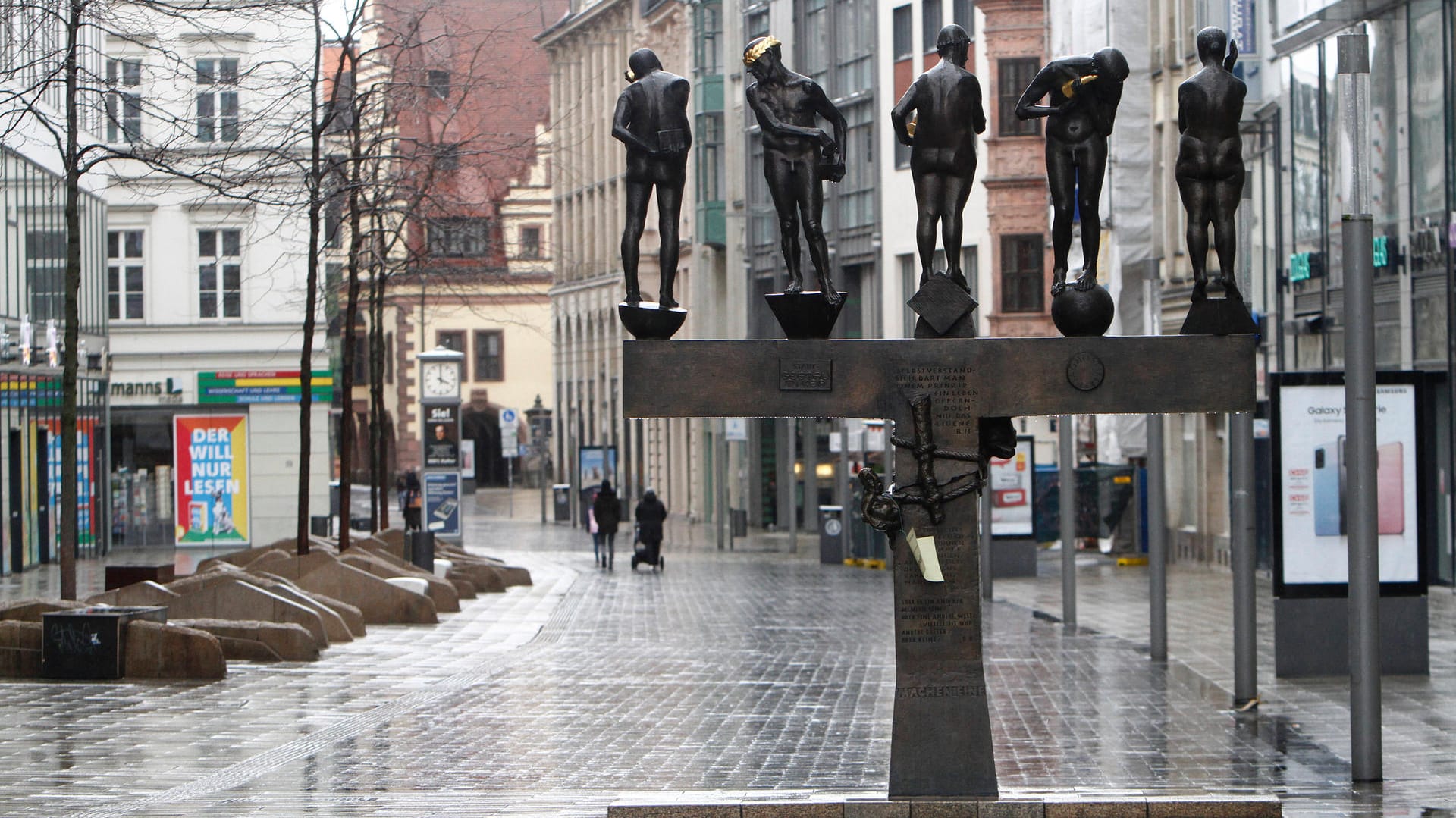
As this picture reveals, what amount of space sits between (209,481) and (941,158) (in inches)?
1534

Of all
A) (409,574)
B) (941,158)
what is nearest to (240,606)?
(409,574)

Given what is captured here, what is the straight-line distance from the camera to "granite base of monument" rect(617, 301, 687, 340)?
948cm

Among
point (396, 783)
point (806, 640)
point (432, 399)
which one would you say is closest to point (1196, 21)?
point (432, 399)

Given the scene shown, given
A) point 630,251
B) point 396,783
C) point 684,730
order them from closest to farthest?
point 630,251 < point 396,783 < point 684,730

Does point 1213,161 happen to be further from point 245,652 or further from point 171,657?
point 245,652

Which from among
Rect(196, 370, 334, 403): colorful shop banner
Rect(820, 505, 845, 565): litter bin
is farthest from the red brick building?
Rect(196, 370, 334, 403): colorful shop banner

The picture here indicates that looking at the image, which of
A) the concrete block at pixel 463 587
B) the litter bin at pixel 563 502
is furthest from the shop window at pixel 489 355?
the concrete block at pixel 463 587

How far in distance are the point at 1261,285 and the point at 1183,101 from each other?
2957 centimetres

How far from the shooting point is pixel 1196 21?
124 feet

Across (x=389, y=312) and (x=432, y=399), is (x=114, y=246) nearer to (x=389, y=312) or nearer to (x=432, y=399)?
(x=432, y=399)

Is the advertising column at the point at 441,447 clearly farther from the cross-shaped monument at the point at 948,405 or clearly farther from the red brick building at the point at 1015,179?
the cross-shaped monument at the point at 948,405

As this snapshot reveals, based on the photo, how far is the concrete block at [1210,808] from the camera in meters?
9.09

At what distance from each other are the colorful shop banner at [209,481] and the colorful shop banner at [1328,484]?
32618 millimetres

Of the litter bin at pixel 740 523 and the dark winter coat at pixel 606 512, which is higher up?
the dark winter coat at pixel 606 512
